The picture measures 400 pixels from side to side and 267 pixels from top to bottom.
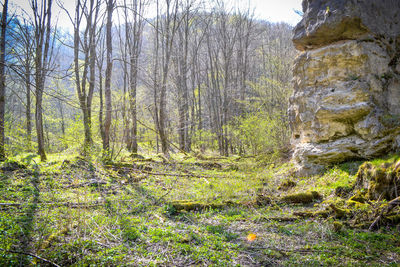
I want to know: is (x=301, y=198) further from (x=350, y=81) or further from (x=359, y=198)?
(x=350, y=81)

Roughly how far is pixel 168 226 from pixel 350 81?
6.24 meters

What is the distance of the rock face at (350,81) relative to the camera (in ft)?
20.3

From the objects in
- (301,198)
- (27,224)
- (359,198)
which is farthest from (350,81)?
(27,224)

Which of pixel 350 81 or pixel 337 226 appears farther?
pixel 350 81

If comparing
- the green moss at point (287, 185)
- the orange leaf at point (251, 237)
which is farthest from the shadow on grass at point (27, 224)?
the green moss at point (287, 185)

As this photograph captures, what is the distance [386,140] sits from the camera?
5746 millimetres

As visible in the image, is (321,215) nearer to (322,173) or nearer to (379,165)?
(379,165)

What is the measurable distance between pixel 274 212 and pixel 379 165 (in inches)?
94.4

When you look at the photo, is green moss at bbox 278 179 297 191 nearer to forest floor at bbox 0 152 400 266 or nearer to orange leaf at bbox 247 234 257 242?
forest floor at bbox 0 152 400 266

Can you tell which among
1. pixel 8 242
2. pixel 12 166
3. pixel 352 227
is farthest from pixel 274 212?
pixel 12 166

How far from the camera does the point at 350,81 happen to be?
666 cm

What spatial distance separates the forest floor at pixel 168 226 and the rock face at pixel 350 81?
750mm

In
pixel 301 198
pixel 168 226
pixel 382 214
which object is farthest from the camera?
pixel 301 198

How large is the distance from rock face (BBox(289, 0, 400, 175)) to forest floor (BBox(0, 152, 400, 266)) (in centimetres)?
75
